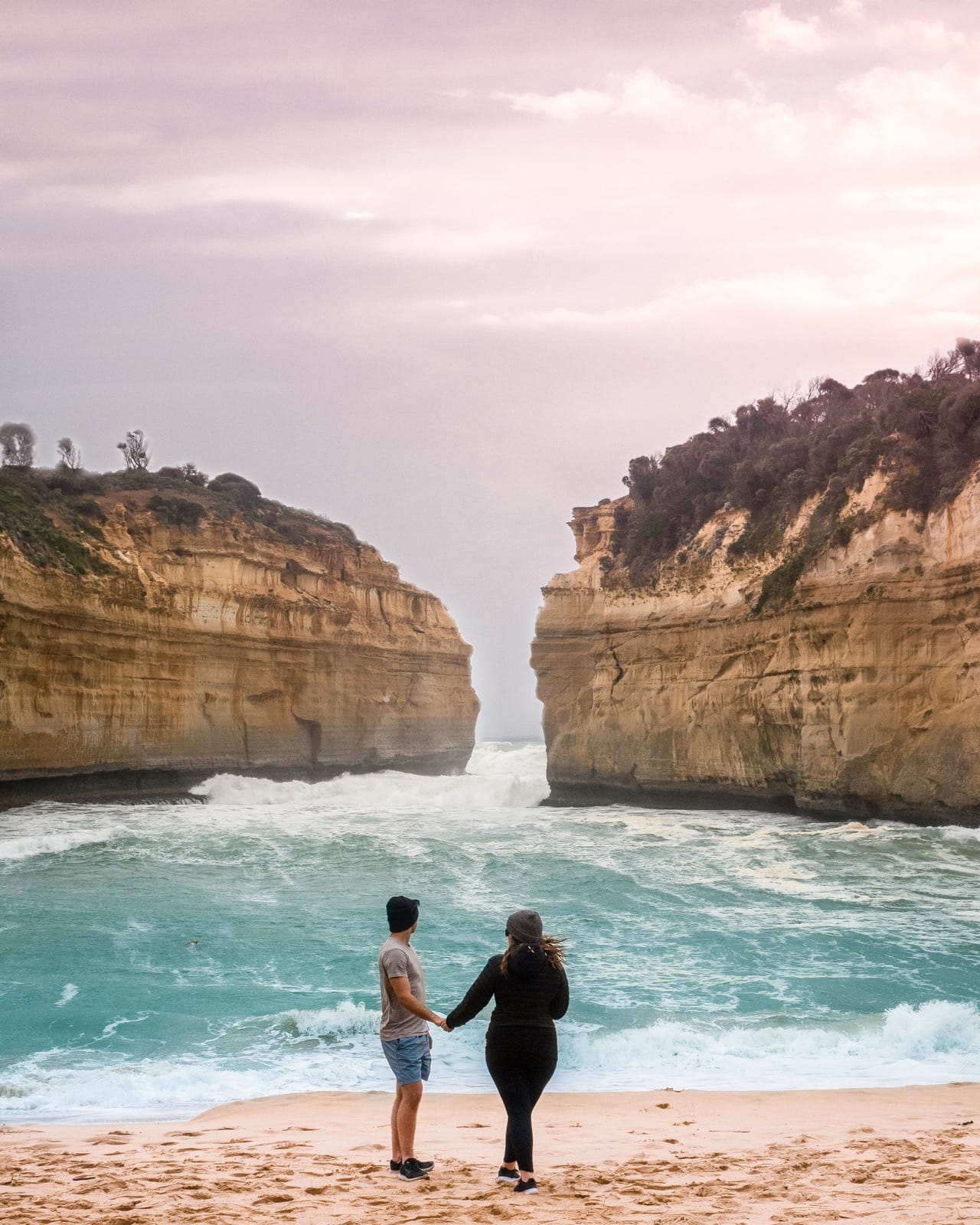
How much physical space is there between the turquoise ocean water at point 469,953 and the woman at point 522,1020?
3311 millimetres

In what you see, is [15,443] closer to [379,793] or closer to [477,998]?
[379,793]

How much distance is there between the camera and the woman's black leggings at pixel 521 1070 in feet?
17.4

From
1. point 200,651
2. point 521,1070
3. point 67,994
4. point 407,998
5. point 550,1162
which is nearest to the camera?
point 521,1070

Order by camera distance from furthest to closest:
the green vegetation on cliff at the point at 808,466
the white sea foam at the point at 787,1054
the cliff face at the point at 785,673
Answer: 1. the green vegetation on cliff at the point at 808,466
2. the cliff face at the point at 785,673
3. the white sea foam at the point at 787,1054

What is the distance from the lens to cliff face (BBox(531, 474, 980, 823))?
21.1 metres

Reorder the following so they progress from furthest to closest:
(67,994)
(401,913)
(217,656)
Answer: (217,656)
(67,994)
(401,913)

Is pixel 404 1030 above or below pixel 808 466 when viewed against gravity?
below

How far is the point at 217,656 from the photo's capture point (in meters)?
33.9

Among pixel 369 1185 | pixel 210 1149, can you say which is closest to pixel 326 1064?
pixel 210 1149

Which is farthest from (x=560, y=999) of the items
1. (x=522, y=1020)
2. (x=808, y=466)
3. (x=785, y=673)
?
(x=808, y=466)

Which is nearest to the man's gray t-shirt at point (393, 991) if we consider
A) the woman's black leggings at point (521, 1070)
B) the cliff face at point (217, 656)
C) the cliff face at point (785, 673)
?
the woman's black leggings at point (521, 1070)

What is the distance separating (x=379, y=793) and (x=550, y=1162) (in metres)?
30.4

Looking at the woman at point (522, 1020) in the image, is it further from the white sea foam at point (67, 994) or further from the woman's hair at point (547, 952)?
the white sea foam at point (67, 994)

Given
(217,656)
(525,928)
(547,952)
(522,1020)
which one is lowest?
(522,1020)
